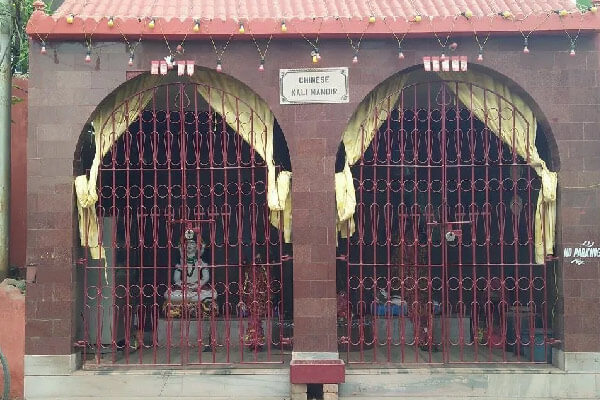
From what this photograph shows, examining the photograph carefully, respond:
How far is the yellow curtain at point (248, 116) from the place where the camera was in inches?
297

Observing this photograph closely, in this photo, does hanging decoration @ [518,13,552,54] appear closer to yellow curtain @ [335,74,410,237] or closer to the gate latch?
yellow curtain @ [335,74,410,237]

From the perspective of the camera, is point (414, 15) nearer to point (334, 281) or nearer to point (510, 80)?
point (510, 80)

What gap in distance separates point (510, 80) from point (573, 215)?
175 centimetres

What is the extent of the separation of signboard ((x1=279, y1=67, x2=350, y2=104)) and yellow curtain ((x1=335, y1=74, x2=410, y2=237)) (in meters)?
0.34

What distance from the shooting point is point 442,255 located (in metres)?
7.91

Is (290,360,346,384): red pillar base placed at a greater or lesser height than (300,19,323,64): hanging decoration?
lesser

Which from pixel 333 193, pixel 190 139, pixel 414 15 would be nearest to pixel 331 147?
pixel 333 193

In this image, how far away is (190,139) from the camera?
10.1 m

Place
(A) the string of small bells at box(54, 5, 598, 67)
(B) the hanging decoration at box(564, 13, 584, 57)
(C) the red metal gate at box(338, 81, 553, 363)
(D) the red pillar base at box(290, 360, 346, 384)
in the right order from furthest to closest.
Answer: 1. (C) the red metal gate at box(338, 81, 553, 363)
2. (B) the hanging decoration at box(564, 13, 584, 57)
3. (A) the string of small bells at box(54, 5, 598, 67)
4. (D) the red pillar base at box(290, 360, 346, 384)

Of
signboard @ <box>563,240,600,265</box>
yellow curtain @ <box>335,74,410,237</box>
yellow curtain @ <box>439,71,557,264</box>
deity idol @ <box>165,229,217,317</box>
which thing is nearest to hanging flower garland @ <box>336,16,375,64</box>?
yellow curtain @ <box>335,74,410,237</box>

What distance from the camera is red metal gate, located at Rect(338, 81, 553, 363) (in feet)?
24.5

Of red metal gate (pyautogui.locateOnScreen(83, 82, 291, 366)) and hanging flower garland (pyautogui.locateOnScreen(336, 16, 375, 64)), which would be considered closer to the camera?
hanging flower garland (pyautogui.locateOnScreen(336, 16, 375, 64))

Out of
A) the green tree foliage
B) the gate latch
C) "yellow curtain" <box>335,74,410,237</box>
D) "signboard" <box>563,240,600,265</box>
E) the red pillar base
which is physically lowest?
the red pillar base

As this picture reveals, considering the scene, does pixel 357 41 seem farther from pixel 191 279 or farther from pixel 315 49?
pixel 191 279
